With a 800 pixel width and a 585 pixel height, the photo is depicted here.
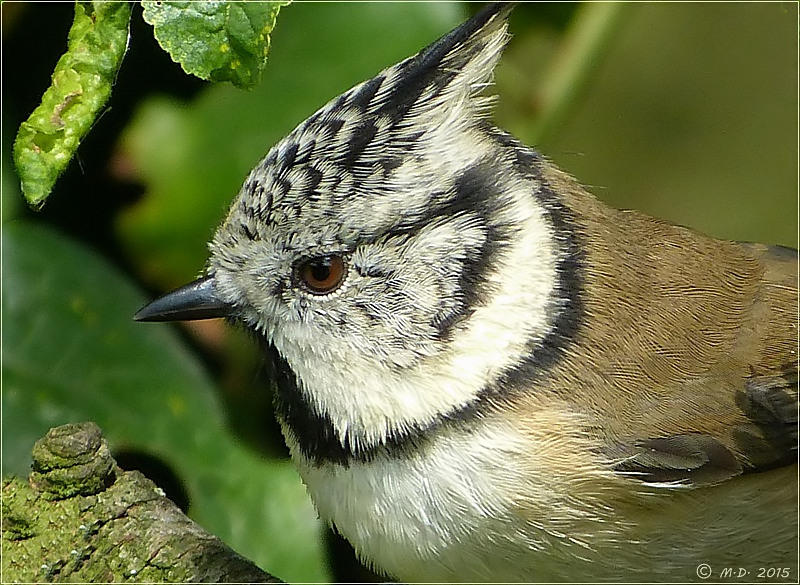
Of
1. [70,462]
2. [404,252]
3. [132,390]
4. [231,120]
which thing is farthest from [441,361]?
[231,120]

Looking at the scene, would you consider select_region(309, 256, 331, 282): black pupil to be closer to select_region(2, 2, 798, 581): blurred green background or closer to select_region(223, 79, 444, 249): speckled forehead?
select_region(223, 79, 444, 249): speckled forehead

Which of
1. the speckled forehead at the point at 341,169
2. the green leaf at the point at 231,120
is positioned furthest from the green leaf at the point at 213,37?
the green leaf at the point at 231,120

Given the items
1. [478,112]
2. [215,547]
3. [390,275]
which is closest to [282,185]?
[390,275]

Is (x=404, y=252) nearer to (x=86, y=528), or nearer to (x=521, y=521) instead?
(x=521, y=521)

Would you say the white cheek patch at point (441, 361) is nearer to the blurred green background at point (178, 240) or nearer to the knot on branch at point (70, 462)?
the blurred green background at point (178, 240)

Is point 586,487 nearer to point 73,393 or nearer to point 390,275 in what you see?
point 390,275
